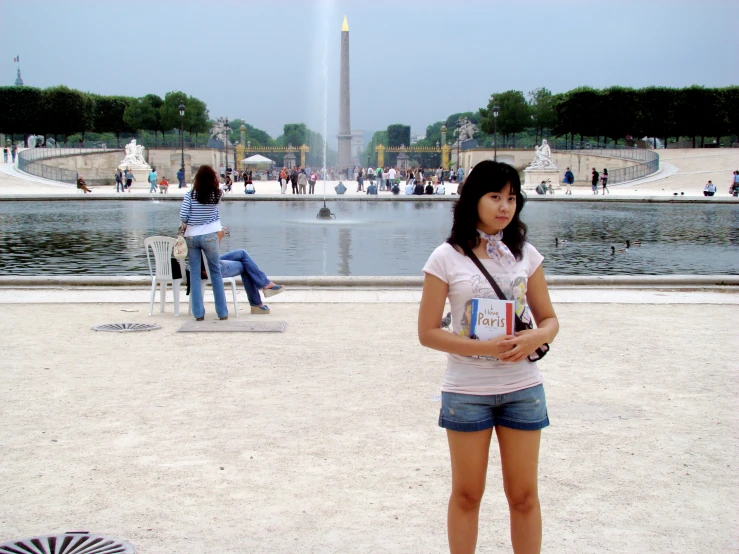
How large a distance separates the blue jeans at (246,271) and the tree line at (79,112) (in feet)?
216

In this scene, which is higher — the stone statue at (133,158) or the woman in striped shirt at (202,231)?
the stone statue at (133,158)

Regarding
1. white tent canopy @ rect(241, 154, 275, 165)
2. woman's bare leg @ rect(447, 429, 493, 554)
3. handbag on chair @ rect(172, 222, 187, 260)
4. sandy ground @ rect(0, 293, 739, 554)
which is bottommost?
sandy ground @ rect(0, 293, 739, 554)

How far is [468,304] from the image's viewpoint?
2.84 meters

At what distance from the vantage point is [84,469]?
4.35 metres

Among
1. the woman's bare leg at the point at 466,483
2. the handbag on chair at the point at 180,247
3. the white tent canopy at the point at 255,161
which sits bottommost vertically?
the woman's bare leg at the point at 466,483

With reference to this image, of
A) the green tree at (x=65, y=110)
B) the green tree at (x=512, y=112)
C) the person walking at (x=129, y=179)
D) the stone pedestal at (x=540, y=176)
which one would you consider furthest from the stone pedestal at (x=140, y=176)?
the green tree at (x=512, y=112)

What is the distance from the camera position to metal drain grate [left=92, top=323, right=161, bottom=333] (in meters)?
8.17

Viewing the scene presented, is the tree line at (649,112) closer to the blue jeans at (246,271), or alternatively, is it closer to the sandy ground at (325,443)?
the blue jeans at (246,271)

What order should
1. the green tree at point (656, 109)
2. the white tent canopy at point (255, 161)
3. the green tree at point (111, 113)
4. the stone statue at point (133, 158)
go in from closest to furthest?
1. the stone statue at point (133, 158)
2. the green tree at point (656, 109)
3. the green tree at point (111, 113)
4. the white tent canopy at point (255, 161)

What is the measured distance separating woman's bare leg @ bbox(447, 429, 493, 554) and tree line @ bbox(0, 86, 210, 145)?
7217 centimetres

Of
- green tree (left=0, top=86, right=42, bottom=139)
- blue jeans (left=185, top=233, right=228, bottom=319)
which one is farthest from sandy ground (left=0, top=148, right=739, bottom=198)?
blue jeans (left=185, top=233, right=228, bottom=319)

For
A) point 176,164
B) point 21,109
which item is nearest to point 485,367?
point 176,164

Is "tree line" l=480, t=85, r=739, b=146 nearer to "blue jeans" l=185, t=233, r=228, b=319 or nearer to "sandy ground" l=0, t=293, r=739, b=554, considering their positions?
"blue jeans" l=185, t=233, r=228, b=319

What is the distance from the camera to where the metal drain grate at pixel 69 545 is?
133 inches
